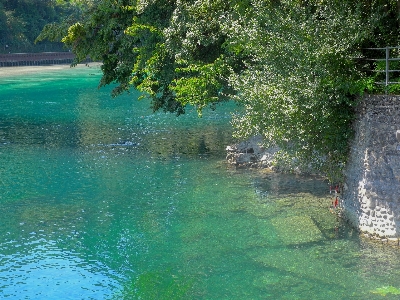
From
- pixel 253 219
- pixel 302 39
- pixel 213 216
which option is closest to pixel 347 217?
pixel 253 219

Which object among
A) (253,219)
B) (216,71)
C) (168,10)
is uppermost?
(168,10)

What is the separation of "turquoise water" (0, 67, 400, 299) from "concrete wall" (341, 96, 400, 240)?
0.80 metres

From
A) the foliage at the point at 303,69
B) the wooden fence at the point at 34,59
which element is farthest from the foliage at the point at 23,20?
the foliage at the point at 303,69

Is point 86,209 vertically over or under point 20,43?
under

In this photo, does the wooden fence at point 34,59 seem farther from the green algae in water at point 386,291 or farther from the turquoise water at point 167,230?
the green algae in water at point 386,291

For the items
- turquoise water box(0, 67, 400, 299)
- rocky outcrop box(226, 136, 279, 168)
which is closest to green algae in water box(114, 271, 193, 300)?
turquoise water box(0, 67, 400, 299)

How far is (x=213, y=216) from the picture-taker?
2225 centimetres

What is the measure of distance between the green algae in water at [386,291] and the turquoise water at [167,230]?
0.16ft

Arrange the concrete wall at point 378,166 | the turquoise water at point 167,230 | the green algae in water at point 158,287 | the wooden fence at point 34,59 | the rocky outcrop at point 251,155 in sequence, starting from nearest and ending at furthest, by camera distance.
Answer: the green algae in water at point 158,287
the turquoise water at point 167,230
the concrete wall at point 378,166
the rocky outcrop at point 251,155
the wooden fence at point 34,59

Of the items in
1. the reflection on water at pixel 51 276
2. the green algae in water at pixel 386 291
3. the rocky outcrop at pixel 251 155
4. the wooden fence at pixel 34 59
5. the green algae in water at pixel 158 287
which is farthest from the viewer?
the wooden fence at pixel 34 59

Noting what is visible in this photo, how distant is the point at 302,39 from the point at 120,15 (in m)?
15.0

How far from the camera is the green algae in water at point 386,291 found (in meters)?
15.6

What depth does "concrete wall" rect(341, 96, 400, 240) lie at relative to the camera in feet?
60.1

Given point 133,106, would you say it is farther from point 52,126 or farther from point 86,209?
point 86,209
